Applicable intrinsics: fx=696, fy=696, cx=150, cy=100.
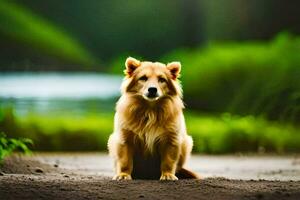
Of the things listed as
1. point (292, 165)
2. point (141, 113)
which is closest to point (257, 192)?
point (141, 113)

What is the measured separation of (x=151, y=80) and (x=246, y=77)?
22.1 ft

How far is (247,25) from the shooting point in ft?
41.6

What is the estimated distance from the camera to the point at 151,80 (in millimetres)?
6199

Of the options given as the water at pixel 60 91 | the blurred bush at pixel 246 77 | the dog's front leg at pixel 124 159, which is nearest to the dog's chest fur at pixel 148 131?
the dog's front leg at pixel 124 159

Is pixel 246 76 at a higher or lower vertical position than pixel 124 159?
higher

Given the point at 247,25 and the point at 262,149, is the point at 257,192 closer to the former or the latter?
the point at 262,149

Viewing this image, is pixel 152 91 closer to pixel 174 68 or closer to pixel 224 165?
pixel 174 68

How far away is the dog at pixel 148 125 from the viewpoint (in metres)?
6.29

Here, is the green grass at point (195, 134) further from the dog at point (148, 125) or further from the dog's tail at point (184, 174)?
the dog at point (148, 125)

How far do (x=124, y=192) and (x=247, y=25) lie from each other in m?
7.89

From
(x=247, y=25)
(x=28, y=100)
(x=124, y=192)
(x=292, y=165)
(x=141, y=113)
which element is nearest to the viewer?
(x=124, y=192)

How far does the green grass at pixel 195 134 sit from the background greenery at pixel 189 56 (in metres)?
0.02

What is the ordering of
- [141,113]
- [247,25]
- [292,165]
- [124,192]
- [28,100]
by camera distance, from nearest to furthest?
[124,192], [141,113], [292,165], [28,100], [247,25]

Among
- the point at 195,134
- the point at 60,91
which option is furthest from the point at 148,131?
the point at 195,134
